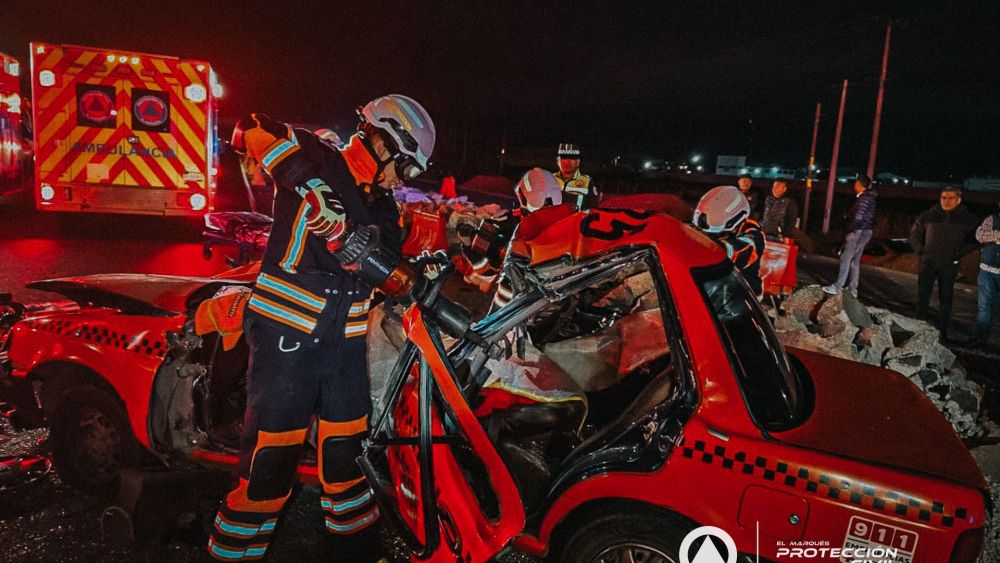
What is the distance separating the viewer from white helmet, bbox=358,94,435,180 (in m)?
2.58

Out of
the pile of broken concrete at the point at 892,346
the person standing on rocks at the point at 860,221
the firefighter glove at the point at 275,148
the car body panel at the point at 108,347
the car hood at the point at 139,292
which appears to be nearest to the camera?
the firefighter glove at the point at 275,148

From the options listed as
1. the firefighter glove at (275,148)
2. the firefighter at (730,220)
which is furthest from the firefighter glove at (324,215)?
the firefighter at (730,220)

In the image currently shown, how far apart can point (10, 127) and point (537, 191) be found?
37.9 feet

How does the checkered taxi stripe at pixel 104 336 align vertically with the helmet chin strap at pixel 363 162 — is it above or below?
below

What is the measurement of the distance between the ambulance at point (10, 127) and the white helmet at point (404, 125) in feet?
37.4

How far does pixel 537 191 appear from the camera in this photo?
16.4 ft

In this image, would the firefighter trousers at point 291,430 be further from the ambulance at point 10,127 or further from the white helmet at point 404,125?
the ambulance at point 10,127

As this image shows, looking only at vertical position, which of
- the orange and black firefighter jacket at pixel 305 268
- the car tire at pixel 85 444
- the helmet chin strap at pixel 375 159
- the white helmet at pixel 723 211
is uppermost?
the helmet chin strap at pixel 375 159

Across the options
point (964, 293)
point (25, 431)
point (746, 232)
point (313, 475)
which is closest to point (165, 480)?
point (313, 475)

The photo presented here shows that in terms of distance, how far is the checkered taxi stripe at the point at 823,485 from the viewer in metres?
1.84

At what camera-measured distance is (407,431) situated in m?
2.48

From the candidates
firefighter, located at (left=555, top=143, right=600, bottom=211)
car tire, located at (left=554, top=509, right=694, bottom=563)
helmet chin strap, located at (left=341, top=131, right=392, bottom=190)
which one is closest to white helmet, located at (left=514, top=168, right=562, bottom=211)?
firefighter, located at (left=555, top=143, right=600, bottom=211)

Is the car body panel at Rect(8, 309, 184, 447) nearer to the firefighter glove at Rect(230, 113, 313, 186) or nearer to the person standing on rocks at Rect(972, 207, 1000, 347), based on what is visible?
the firefighter glove at Rect(230, 113, 313, 186)

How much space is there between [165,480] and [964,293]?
40.5ft
